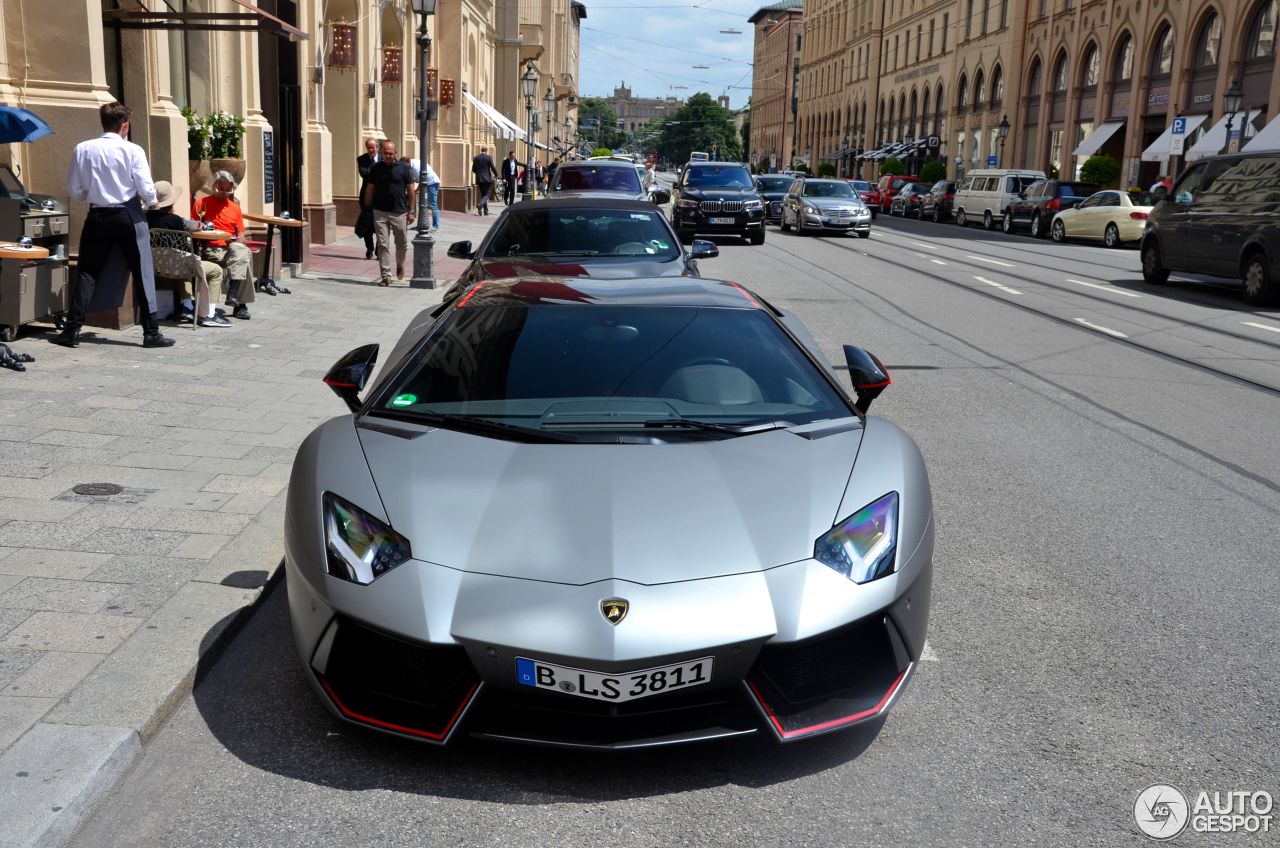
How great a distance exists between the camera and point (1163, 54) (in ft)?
147

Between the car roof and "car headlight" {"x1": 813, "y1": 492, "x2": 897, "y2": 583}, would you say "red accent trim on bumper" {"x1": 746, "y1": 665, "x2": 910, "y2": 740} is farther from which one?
the car roof

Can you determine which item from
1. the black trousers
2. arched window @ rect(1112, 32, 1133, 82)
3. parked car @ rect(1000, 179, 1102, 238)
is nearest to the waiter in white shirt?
the black trousers

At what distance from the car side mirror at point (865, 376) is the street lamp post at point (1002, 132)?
57712 millimetres

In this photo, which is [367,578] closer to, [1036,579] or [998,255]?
[1036,579]

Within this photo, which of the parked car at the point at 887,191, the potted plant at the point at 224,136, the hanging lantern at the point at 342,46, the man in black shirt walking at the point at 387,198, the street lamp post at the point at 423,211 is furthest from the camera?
the parked car at the point at 887,191

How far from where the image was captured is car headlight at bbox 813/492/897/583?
351 cm

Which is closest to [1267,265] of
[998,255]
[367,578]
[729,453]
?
[998,255]

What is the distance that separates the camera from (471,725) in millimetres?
3301

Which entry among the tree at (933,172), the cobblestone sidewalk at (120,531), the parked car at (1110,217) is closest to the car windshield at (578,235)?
the cobblestone sidewalk at (120,531)

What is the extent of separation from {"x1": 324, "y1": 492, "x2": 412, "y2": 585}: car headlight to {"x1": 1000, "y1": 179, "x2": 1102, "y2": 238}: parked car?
34.1m

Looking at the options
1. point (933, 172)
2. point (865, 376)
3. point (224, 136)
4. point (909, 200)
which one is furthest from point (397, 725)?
point (933, 172)

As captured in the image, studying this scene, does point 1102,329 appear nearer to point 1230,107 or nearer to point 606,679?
point 606,679

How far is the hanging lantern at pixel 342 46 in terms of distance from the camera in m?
22.9

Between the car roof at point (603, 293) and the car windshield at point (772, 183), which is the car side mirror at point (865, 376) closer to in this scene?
the car roof at point (603, 293)
